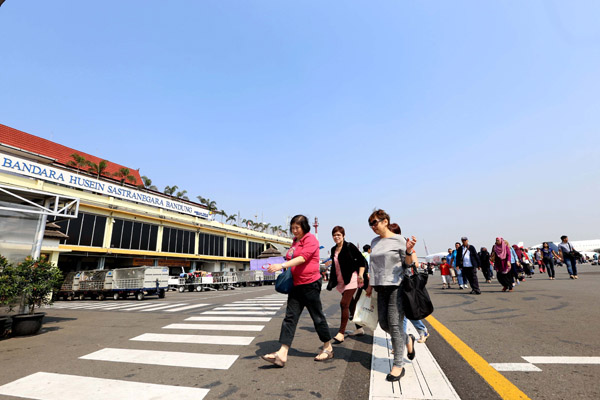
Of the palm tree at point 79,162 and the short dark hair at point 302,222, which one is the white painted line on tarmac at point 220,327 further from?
the palm tree at point 79,162

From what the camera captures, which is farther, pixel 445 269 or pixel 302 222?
pixel 445 269

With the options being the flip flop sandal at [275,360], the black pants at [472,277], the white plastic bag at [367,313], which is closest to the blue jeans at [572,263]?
the black pants at [472,277]

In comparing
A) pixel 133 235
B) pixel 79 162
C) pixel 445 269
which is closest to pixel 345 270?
pixel 445 269

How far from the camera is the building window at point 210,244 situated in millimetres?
37438

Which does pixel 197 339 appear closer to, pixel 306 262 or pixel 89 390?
pixel 89 390

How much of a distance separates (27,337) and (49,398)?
4.53m

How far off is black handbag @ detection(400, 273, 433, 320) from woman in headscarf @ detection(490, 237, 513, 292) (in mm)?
8300

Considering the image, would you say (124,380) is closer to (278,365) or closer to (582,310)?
(278,365)

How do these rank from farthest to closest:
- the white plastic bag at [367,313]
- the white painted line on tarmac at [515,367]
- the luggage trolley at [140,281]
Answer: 1. the luggage trolley at [140,281]
2. the white plastic bag at [367,313]
3. the white painted line on tarmac at [515,367]

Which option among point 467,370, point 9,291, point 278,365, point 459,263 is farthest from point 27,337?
point 459,263

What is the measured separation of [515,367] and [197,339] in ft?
14.6

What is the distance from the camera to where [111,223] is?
27.1 m

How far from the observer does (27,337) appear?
591cm

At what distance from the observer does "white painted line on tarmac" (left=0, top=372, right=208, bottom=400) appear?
8.95 feet
